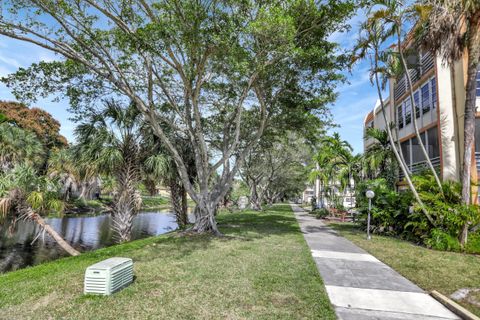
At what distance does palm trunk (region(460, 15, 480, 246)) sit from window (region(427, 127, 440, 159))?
514cm

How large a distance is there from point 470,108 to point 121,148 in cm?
1218

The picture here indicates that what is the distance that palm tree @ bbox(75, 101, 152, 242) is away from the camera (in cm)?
1099

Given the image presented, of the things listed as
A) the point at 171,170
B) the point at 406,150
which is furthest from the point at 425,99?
the point at 171,170

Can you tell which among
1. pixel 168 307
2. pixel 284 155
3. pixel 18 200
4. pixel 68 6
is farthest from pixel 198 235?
pixel 284 155

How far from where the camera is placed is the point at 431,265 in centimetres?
700

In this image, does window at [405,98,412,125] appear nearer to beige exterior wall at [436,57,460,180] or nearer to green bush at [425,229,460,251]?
beige exterior wall at [436,57,460,180]

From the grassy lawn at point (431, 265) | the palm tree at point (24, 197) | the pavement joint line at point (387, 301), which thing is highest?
the palm tree at point (24, 197)

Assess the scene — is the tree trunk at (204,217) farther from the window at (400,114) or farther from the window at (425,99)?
the window at (400,114)

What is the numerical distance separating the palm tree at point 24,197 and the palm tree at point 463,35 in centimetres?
1270

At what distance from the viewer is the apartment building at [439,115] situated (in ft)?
39.1

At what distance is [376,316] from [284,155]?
2772 centimetres

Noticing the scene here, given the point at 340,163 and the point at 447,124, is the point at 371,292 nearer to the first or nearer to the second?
the point at 447,124

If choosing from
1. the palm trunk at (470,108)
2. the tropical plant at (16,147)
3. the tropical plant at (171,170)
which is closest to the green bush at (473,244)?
the palm trunk at (470,108)

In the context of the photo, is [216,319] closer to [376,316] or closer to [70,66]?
[376,316]
